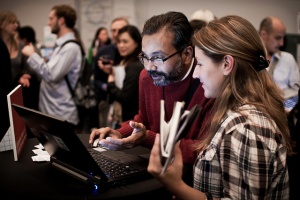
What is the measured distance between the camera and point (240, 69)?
1.19 m

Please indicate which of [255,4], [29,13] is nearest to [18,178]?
[255,4]

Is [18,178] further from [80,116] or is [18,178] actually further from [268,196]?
[80,116]

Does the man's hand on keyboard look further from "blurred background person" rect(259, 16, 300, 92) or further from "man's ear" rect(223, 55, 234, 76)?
"blurred background person" rect(259, 16, 300, 92)

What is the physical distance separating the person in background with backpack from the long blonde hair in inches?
84.9

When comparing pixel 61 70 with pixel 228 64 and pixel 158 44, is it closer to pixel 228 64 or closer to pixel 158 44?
pixel 158 44

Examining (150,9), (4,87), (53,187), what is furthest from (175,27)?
(150,9)

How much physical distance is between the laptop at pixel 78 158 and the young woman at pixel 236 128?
0.22 m

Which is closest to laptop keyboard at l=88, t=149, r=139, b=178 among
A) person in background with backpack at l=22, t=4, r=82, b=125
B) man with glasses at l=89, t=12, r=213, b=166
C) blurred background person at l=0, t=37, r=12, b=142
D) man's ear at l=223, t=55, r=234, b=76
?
man with glasses at l=89, t=12, r=213, b=166

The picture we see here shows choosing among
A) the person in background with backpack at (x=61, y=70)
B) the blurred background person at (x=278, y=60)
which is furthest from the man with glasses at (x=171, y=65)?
the blurred background person at (x=278, y=60)

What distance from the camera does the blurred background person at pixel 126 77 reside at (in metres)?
2.84

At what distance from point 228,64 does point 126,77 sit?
1.72 m

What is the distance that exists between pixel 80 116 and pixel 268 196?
9.27 ft

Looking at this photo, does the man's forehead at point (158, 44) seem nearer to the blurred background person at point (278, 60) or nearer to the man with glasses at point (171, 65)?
the man with glasses at point (171, 65)

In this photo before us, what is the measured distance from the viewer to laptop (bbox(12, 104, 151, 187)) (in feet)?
3.75
